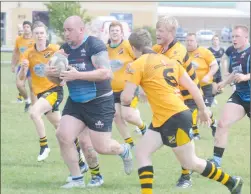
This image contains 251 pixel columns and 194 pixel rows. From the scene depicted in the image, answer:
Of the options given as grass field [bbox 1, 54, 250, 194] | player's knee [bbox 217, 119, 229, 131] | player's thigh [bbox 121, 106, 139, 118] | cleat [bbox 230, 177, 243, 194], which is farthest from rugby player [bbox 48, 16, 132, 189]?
player's thigh [bbox 121, 106, 139, 118]

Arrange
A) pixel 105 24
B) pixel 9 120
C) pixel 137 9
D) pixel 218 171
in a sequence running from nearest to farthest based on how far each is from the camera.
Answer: pixel 218 171
pixel 9 120
pixel 105 24
pixel 137 9

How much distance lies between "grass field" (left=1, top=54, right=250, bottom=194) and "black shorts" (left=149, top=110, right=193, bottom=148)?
1315 mm

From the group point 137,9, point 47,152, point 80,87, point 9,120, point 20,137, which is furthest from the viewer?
point 137,9

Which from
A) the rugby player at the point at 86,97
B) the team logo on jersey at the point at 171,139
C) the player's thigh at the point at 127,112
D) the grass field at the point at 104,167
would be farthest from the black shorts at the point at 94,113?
the player's thigh at the point at 127,112

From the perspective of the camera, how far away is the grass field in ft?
30.9

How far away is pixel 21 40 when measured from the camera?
20.0 meters

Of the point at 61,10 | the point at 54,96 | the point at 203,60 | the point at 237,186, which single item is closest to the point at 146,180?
the point at 237,186

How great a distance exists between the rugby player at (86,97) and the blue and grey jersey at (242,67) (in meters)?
2.26

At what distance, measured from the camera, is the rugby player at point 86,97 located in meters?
8.85

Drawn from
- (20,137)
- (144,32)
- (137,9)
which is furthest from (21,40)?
(137,9)

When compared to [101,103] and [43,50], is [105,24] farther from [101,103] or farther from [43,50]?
[101,103]

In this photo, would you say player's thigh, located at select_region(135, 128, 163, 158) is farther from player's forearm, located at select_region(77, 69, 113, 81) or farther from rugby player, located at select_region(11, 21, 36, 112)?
rugby player, located at select_region(11, 21, 36, 112)

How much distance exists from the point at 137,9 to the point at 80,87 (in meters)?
61.6

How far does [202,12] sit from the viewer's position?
78750mm
